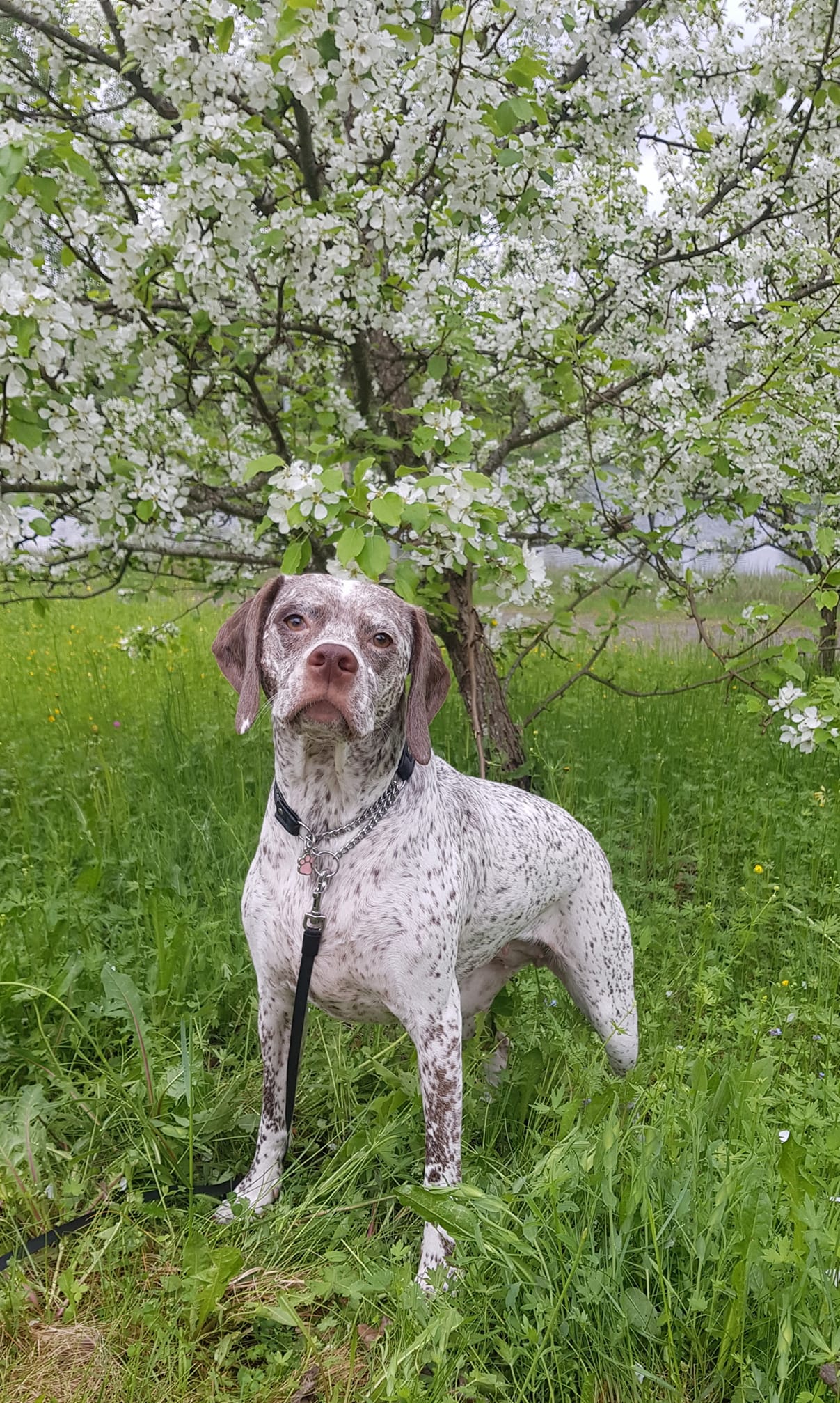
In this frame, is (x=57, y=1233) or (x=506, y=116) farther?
(x=506, y=116)

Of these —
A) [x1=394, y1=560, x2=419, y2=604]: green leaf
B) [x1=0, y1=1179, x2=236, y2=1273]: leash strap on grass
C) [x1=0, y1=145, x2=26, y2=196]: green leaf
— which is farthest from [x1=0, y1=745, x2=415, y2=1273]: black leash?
[x1=0, y1=145, x2=26, y2=196]: green leaf

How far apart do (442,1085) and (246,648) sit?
116 cm

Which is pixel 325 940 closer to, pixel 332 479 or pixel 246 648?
pixel 246 648

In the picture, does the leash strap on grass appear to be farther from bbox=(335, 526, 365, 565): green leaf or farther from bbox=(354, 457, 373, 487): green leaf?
bbox=(354, 457, 373, 487): green leaf

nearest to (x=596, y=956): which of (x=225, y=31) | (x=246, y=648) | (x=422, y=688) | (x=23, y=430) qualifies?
(x=422, y=688)

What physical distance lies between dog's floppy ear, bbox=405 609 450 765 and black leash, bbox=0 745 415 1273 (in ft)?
0.22

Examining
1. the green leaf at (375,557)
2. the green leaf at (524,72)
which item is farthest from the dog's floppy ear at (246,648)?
the green leaf at (524,72)

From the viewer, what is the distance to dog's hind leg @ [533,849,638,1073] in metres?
2.75

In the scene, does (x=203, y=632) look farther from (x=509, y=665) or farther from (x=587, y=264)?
(x=587, y=264)

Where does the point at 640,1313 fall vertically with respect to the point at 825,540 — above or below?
below

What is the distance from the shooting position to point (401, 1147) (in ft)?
Result: 8.40

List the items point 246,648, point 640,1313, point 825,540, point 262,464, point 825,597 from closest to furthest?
point 640,1313
point 246,648
point 262,464
point 825,540
point 825,597

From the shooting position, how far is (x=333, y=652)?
204cm

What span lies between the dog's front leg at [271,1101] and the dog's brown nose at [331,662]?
873mm
